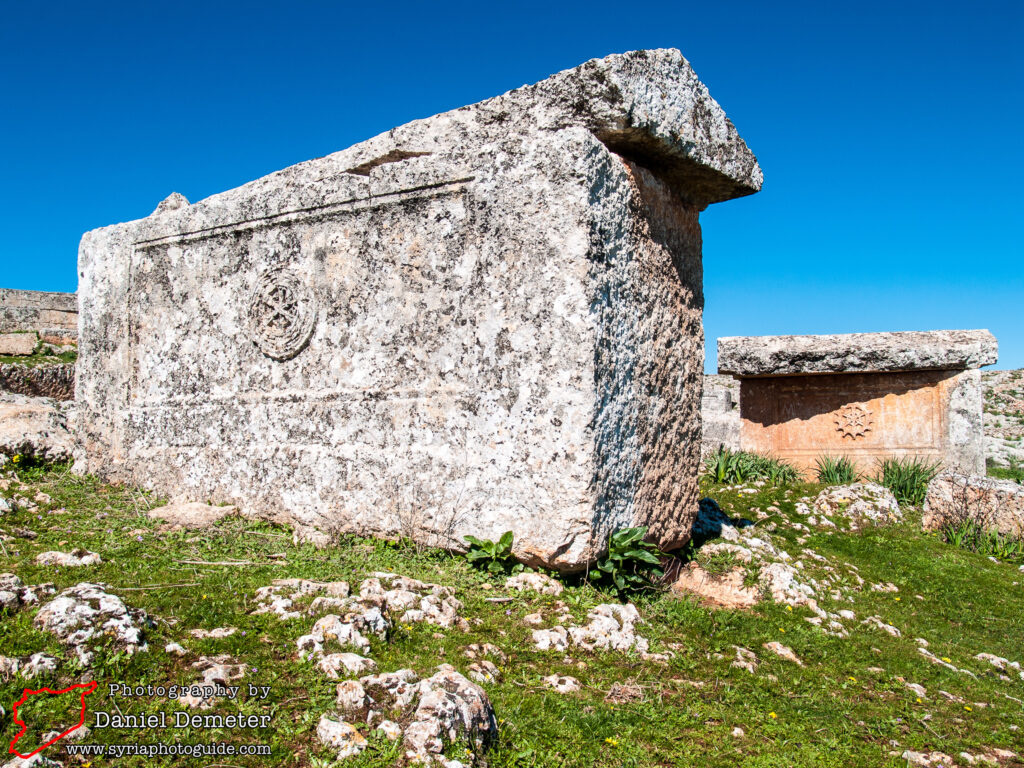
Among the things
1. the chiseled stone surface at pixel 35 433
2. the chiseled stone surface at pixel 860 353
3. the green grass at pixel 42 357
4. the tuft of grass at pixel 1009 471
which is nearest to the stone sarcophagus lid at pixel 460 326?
the chiseled stone surface at pixel 35 433

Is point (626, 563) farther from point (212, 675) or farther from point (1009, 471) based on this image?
point (1009, 471)

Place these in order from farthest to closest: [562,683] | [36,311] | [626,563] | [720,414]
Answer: [36,311] < [720,414] < [626,563] < [562,683]

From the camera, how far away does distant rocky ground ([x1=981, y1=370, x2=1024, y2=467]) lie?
13.2 metres

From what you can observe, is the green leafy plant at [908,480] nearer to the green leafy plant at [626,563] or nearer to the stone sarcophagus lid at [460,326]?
the stone sarcophagus lid at [460,326]

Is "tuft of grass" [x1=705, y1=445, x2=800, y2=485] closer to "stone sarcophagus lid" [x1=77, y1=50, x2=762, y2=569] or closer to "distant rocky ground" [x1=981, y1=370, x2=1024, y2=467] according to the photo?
"stone sarcophagus lid" [x1=77, y1=50, x2=762, y2=569]

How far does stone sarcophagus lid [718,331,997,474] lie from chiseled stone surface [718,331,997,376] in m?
0.01

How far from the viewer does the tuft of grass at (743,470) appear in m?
8.36

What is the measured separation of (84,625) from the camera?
8.85 ft

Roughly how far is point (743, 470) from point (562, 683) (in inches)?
231

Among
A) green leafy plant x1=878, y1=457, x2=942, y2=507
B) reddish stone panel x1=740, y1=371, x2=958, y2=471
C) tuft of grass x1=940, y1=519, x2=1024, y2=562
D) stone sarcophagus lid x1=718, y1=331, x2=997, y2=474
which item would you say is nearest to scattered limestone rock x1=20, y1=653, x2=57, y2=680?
tuft of grass x1=940, y1=519, x2=1024, y2=562

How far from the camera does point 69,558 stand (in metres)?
3.61

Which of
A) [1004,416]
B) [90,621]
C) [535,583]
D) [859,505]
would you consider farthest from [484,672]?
[1004,416]

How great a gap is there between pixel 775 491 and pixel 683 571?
363 cm

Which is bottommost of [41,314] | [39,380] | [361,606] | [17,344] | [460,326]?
[361,606]
